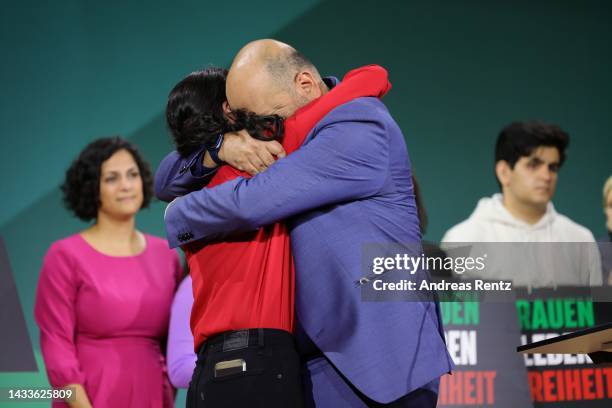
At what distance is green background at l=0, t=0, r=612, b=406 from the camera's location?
15.4 ft

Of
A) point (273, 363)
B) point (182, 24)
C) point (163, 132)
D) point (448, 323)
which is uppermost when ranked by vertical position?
point (182, 24)

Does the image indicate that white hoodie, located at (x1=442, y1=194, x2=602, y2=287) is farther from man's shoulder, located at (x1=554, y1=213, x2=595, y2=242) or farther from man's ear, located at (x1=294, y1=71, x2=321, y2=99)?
man's ear, located at (x1=294, y1=71, x2=321, y2=99)

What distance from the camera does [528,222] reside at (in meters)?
4.63

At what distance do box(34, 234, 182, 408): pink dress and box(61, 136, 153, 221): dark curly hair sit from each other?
294mm

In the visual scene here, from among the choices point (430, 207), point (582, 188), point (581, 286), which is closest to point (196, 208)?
point (581, 286)

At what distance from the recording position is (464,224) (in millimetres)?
4535

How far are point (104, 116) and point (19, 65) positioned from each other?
531mm

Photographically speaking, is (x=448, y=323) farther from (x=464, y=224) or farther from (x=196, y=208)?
(x=196, y=208)

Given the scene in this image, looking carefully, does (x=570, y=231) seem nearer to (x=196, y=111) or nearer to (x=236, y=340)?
(x=196, y=111)

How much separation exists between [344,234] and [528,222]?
9.28 ft
